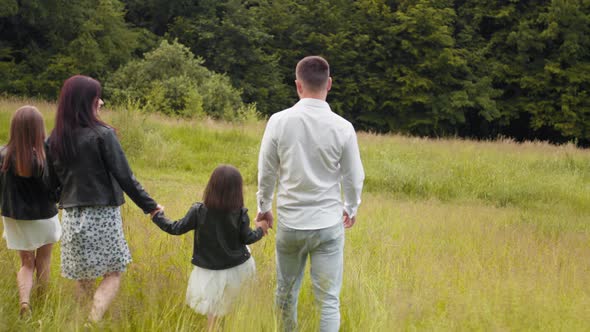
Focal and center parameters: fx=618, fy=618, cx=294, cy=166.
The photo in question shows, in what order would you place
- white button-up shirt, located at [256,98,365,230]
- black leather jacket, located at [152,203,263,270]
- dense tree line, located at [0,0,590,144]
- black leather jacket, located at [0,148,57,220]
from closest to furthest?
white button-up shirt, located at [256,98,365,230] → black leather jacket, located at [152,203,263,270] → black leather jacket, located at [0,148,57,220] → dense tree line, located at [0,0,590,144]

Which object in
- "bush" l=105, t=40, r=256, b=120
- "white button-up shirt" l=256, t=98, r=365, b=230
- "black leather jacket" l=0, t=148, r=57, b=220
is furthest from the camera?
"bush" l=105, t=40, r=256, b=120

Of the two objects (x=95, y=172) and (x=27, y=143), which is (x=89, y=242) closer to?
(x=95, y=172)

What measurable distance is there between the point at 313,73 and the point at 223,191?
98cm

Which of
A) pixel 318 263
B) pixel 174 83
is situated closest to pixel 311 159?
pixel 318 263

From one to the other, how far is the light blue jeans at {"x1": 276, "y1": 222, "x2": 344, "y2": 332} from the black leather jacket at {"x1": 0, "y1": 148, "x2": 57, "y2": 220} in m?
1.77

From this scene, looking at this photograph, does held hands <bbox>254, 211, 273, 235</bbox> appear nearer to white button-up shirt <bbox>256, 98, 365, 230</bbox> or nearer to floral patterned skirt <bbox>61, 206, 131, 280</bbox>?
white button-up shirt <bbox>256, 98, 365, 230</bbox>

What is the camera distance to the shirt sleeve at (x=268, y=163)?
4094 mm

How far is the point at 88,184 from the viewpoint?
4.06 m

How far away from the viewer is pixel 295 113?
4.02 m

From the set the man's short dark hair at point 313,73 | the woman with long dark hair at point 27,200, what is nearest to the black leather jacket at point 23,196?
the woman with long dark hair at point 27,200

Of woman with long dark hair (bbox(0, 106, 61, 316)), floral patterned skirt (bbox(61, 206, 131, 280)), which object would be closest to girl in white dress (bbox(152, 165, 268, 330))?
floral patterned skirt (bbox(61, 206, 131, 280))

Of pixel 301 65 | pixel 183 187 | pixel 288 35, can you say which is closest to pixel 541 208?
pixel 183 187

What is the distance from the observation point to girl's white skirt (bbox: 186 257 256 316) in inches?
161

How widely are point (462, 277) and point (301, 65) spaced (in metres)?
2.80
